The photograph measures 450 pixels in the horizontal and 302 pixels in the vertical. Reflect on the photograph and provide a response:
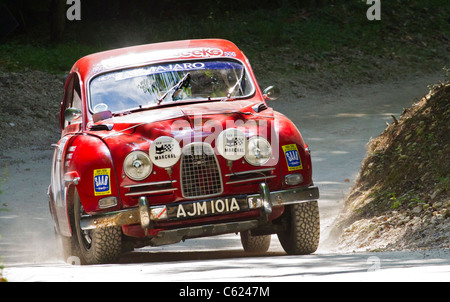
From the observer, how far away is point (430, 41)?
2447 centimetres

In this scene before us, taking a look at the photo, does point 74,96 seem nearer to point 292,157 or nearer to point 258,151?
point 258,151

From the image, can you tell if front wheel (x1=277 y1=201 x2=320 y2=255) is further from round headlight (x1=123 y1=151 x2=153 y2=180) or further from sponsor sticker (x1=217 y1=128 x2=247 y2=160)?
round headlight (x1=123 y1=151 x2=153 y2=180)

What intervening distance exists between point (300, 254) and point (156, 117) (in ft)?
5.74

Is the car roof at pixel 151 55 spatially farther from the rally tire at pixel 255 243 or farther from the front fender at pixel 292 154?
the rally tire at pixel 255 243

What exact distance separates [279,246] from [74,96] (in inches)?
112

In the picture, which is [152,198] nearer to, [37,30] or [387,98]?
[387,98]

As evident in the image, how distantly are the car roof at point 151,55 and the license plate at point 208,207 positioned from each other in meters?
1.99

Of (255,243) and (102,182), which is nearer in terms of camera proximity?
(102,182)

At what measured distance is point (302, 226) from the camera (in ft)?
23.7

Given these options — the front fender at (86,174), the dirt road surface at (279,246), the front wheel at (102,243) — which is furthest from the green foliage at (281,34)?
the front wheel at (102,243)

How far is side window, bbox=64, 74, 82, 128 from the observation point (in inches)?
332

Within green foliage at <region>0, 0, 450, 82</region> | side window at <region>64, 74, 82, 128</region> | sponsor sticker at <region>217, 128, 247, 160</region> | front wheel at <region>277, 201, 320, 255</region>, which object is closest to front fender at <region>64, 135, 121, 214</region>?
sponsor sticker at <region>217, 128, 247, 160</region>

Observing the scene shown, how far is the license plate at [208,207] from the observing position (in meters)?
6.73

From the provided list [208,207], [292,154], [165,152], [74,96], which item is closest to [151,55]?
[74,96]
